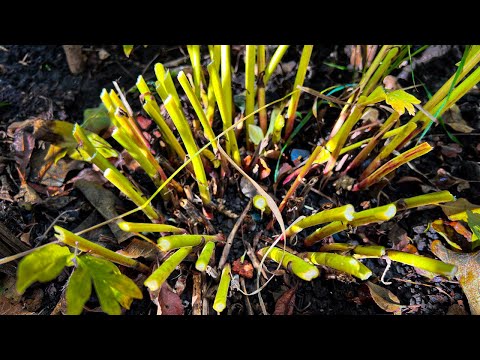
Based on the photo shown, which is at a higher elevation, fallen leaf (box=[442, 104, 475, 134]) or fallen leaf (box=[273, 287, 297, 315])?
fallen leaf (box=[442, 104, 475, 134])

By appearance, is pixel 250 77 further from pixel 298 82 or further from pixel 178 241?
pixel 178 241

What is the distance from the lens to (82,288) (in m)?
0.55

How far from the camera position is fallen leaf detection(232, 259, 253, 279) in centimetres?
86

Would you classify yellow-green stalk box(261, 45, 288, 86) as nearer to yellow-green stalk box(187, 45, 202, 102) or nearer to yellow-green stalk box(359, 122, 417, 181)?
yellow-green stalk box(187, 45, 202, 102)

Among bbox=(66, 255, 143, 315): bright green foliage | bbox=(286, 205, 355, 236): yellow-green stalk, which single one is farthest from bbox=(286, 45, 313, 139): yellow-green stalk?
bbox=(66, 255, 143, 315): bright green foliage

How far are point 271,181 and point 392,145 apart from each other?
11.7 inches

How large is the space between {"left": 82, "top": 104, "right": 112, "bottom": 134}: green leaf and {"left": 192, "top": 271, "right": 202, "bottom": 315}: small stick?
0.46m

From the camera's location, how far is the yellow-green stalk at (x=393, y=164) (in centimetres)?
73

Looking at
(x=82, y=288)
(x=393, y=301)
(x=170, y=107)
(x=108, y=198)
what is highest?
(x=170, y=107)

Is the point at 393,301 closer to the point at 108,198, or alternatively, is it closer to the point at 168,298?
the point at 168,298

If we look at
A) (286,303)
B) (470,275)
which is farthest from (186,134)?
(470,275)

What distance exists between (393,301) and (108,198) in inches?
26.4

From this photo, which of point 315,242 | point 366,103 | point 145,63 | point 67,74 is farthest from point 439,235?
point 67,74

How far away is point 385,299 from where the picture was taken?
2.64ft
